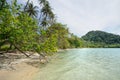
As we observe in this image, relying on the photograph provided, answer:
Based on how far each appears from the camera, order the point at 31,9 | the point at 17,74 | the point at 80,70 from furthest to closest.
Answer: the point at 31,9, the point at 80,70, the point at 17,74

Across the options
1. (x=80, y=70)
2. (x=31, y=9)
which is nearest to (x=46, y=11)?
(x=31, y=9)

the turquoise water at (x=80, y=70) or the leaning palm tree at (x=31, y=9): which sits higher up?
the leaning palm tree at (x=31, y=9)

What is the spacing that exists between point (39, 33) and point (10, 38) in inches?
138

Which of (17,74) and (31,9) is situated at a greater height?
(31,9)

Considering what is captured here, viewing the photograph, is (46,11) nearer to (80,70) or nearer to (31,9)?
(31,9)

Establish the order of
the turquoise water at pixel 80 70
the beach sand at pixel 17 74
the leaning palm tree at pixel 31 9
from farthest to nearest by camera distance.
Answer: the leaning palm tree at pixel 31 9 < the turquoise water at pixel 80 70 < the beach sand at pixel 17 74

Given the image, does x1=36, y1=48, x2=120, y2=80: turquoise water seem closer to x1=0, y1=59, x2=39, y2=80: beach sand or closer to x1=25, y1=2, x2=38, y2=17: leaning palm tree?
x1=0, y1=59, x2=39, y2=80: beach sand

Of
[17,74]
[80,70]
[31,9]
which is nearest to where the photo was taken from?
[17,74]

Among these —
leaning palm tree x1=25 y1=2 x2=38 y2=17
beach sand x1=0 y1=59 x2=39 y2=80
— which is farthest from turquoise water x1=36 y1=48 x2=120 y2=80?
leaning palm tree x1=25 y1=2 x2=38 y2=17

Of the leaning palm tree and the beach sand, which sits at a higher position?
the leaning palm tree

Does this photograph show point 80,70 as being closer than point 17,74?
No

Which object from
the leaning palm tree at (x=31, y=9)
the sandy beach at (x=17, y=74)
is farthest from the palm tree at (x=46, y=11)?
the sandy beach at (x=17, y=74)

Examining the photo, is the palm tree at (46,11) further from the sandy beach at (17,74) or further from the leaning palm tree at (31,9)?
the sandy beach at (17,74)

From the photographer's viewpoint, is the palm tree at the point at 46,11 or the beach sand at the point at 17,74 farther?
the palm tree at the point at 46,11
